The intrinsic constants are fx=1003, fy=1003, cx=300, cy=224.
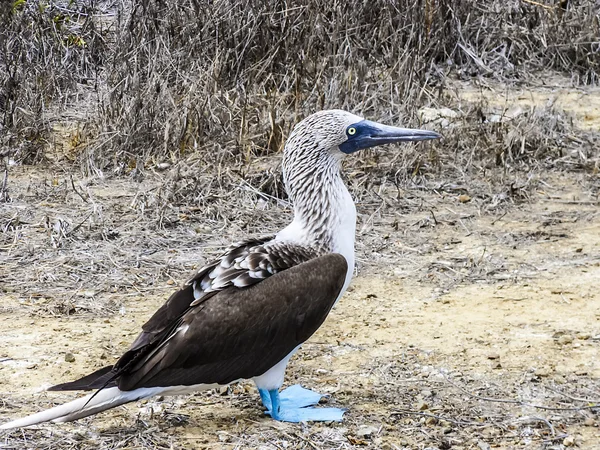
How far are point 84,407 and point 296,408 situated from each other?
34.3 inches

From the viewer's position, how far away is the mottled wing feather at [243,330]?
3.68 metres

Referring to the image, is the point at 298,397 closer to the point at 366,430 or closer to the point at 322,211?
the point at 366,430

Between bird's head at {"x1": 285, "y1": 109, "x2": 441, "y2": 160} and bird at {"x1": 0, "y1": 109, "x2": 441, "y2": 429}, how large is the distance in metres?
0.16

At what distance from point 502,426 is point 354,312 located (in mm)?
1333

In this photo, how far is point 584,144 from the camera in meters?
7.38

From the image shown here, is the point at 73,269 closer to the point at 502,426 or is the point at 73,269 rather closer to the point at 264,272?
the point at 264,272

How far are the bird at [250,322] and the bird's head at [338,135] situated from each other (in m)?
0.16

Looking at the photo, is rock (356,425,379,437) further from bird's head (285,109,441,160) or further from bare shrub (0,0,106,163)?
bare shrub (0,0,106,163)

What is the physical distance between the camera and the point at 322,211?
4.15 m

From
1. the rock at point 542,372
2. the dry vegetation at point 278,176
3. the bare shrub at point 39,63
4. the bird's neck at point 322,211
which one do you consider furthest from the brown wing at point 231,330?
the bare shrub at point 39,63

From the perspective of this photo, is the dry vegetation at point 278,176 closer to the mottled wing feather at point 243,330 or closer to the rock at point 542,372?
the rock at point 542,372

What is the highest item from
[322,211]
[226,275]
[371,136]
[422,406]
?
[371,136]

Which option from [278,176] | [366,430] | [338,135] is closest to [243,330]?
[366,430]

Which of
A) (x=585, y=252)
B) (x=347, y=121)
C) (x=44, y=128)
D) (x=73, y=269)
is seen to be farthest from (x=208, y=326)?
(x=44, y=128)
